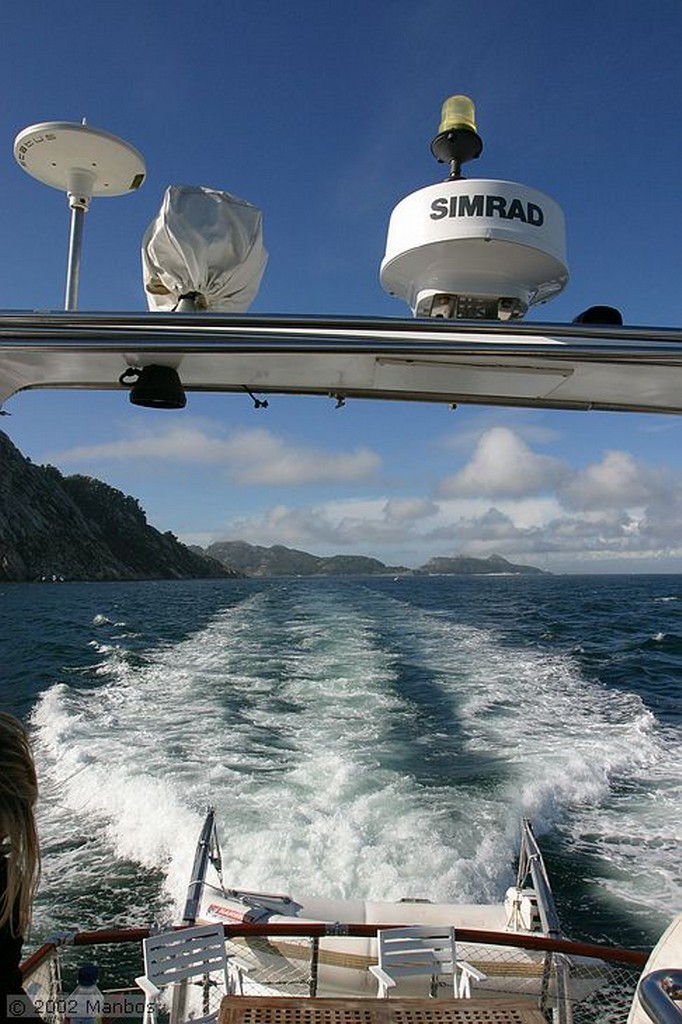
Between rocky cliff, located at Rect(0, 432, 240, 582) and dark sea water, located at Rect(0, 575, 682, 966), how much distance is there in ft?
117

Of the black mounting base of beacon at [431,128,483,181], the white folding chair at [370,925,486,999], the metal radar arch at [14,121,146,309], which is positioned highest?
the black mounting base of beacon at [431,128,483,181]

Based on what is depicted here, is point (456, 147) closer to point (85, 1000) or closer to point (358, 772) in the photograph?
point (85, 1000)

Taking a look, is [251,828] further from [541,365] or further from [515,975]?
[541,365]

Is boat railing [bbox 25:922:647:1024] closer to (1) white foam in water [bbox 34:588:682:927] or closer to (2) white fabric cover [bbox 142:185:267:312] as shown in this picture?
(1) white foam in water [bbox 34:588:682:927]

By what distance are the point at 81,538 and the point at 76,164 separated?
59366 millimetres

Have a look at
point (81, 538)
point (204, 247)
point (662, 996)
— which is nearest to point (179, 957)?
point (662, 996)

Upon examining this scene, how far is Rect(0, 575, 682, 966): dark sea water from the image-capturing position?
492cm

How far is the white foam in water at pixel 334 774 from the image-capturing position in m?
5.08

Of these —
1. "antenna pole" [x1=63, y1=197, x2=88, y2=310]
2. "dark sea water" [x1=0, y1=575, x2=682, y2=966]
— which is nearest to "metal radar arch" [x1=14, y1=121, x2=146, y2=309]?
"antenna pole" [x1=63, y1=197, x2=88, y2=310]

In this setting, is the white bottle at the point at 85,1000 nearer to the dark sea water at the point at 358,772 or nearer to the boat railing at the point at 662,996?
the boat railing at the point at 662,996

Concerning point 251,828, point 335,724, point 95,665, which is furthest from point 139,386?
point 95,665

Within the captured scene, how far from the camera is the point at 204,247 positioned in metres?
1.62

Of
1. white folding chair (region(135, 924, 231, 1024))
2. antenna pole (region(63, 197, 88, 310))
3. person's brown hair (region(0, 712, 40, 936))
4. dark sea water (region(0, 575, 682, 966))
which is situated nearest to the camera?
person's brown hair (region(0, 712, 40, 936))

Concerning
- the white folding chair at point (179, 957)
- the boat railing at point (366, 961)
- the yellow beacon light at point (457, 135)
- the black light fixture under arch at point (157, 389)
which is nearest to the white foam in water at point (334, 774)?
the boat railing at point (366, 961)
